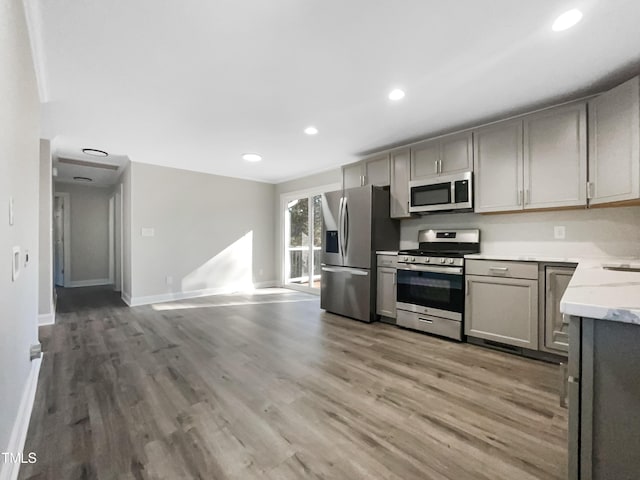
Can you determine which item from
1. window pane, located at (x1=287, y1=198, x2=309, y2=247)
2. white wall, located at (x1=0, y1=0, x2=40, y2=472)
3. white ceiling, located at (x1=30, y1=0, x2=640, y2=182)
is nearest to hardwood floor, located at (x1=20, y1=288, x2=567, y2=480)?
white wall, located at (x1=0, y1=0, x2=40, y2=472)

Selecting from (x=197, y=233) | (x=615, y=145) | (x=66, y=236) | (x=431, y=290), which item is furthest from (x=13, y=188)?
(x=66, y=236)

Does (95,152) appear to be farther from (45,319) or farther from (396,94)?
(396,94)

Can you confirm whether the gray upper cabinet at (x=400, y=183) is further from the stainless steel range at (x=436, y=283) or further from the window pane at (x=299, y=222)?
the window pane at (x=299, y=222)

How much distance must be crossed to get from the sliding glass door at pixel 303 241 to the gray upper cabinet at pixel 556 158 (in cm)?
340

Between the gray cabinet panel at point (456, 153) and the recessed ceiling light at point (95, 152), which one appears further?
the recessed ceiling light at point (95, 152)

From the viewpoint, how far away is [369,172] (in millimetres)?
3996

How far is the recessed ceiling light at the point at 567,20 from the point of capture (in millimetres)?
1605

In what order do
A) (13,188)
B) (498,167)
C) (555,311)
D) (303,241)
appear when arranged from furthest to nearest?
1. (303,241)
2. (498,167)
3. (555,311)
4. (13,188)

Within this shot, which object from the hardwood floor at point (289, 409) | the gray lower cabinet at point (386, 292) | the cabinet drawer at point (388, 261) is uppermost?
the cabinet drawer at point (388, 261)

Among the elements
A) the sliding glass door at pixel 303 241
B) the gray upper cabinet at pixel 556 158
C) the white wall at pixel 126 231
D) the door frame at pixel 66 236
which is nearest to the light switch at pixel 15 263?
the white wall at pixel 126 231

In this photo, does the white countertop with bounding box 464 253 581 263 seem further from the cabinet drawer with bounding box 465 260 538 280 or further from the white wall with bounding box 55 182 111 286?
the white wall with bounding box 55 182 111 286

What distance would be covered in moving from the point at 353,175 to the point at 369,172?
29 centimetres

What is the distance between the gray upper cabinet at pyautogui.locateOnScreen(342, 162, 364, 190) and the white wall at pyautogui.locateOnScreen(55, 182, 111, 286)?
19.1 feet

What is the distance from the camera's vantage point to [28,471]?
4.30ft
